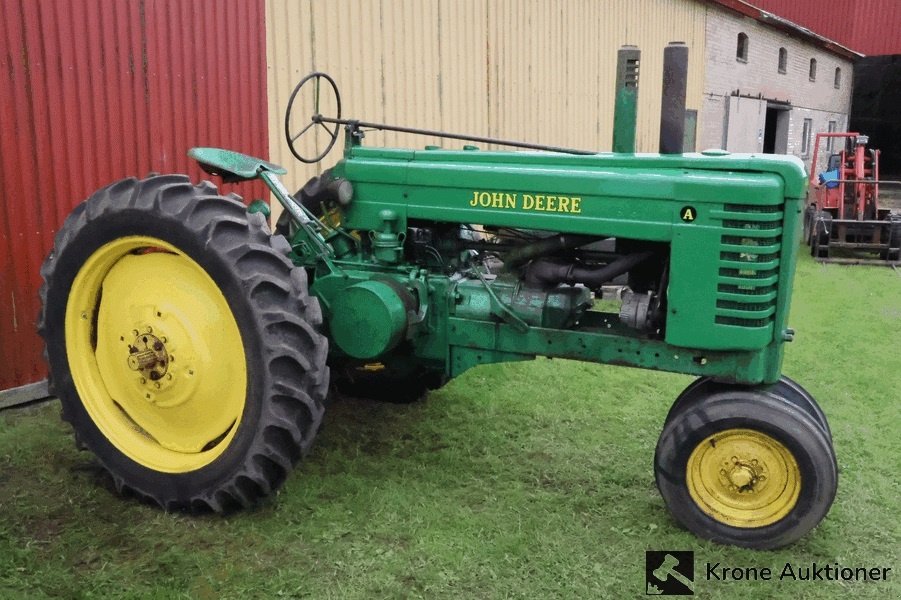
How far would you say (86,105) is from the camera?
13.9ft

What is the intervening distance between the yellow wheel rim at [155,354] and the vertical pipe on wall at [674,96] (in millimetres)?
1781

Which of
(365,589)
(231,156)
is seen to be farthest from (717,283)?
(231,156)

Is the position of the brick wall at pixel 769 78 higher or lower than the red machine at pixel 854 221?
higher

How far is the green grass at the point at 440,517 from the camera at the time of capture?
2.71m

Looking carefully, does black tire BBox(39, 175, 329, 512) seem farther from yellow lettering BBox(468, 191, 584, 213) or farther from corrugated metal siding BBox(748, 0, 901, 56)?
corrugated metal siding BBox(748, 0, 901, 56)

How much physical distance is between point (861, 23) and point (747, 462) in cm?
2279

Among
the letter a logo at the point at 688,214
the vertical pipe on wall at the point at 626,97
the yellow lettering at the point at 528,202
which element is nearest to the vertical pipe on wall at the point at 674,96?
the vertical pipe on wall at the point at 626,97

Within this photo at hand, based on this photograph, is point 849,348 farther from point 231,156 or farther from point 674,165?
point 231,156

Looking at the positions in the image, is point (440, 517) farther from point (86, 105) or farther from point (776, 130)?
point (776, 130)

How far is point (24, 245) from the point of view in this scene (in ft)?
13.4

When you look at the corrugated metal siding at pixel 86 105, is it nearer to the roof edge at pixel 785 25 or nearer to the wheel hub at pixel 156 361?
the wheel hub at pixel 156 361

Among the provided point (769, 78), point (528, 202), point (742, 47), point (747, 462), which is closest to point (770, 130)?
point (769, 78)

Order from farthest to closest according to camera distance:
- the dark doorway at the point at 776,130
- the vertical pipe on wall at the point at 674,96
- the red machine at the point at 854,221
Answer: the dark doorway at the point at 776,130
the red machine at the point at 854,221
the vertical pipe on wall at the point at 674,96

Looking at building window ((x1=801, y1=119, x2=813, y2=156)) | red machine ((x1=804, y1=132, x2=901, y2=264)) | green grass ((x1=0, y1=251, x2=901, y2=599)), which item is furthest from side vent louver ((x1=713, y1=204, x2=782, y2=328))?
building window ((x1=801, y1=119, x2=813, y2=156))
